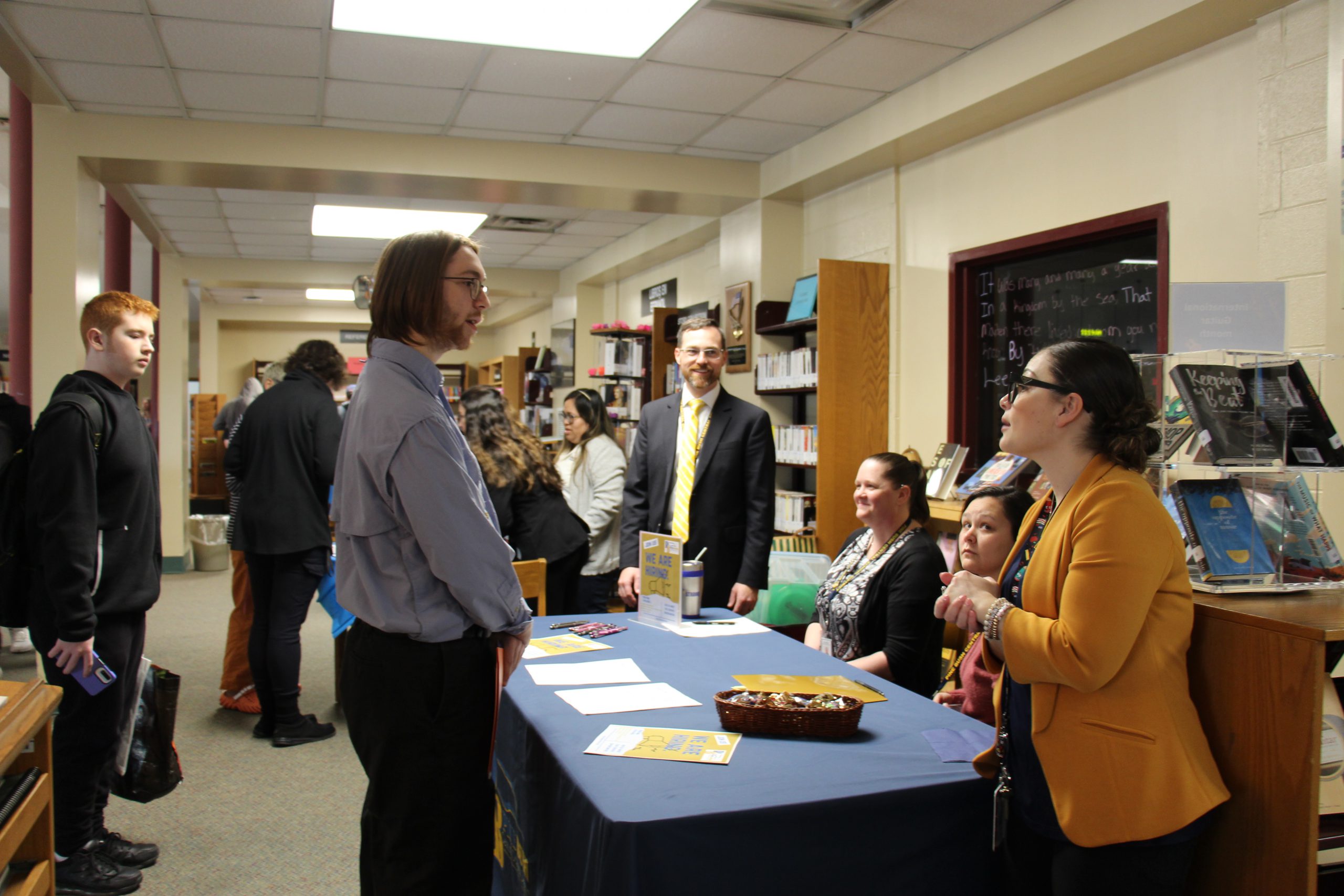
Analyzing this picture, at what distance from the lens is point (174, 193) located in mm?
7293

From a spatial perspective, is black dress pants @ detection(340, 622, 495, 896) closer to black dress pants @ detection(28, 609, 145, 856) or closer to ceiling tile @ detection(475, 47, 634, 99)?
black dress pants @ detection(28, 609, 145, 856)

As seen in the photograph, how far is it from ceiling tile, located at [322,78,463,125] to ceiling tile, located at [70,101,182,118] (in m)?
0.86

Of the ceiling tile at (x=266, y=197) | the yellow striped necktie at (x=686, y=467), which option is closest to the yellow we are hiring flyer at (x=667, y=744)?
the yellow striped necktie at (x=686, y=467)

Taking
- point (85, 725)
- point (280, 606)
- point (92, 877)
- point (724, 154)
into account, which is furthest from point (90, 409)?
point (724, 154)

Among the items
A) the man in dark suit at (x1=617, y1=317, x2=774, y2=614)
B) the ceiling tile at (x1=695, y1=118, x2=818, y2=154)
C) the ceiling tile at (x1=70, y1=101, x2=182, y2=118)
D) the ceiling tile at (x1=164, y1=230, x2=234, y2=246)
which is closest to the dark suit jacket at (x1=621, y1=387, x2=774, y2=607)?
the man in dark suit at (x1=617, y1=317, x2=774, y2=614)

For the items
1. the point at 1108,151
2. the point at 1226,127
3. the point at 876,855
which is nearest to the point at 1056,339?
the point at 1108,151

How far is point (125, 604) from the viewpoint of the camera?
269 cm

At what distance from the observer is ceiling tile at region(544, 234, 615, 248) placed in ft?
29.3

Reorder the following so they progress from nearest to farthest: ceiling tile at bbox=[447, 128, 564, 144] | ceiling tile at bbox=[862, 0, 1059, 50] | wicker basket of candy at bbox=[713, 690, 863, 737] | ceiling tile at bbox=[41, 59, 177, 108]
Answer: wicker basket of candy at bbox=[713, 690, 863, 737] → ceiling tile at bbox=[862, 0, 1059, 50] → ceiling tile at bbox=[41, 59, 177, 108] → ceiling tile at bbox=[447, 128, 564, 144]

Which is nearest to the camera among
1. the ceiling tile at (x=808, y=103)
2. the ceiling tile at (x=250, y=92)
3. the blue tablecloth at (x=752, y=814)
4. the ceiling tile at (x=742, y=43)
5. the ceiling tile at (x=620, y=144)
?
the blue tablecloth at (x=752, y=814)

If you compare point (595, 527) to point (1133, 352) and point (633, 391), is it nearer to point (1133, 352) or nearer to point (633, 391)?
point (1133, 352)

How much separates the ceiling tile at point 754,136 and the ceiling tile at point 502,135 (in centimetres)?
92

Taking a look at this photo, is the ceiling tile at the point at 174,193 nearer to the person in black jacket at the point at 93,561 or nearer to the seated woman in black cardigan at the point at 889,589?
the person in black jacket at the point at 93,561

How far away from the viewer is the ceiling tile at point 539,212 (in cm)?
782
